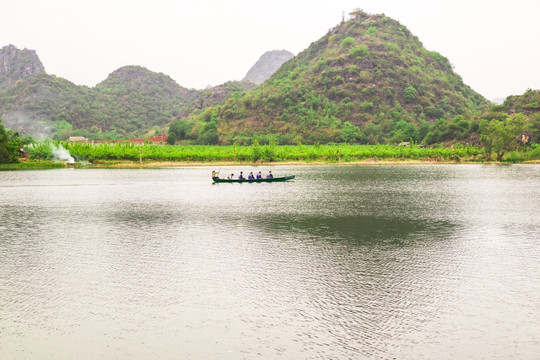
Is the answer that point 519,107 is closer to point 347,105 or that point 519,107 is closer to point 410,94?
point 410,94

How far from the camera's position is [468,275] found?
18016 mm

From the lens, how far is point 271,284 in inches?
671

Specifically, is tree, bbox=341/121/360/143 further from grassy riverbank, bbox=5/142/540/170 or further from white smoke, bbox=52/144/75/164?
white smoke, bbox=52/144/75/164

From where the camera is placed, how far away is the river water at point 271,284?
483 inches

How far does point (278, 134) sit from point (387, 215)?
128986mm

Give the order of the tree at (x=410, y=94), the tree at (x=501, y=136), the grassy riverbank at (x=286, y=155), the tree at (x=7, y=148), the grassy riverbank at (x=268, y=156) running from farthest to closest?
the tree at (x=410, y=94) < the grassy riverbank at (x=286, y=155) < the grassy riverbank at (x=268, y=156) < the tree at (x=501, y=136) < the tree at (x=7, y=148)

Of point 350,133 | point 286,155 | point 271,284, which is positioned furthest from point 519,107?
point 271,284

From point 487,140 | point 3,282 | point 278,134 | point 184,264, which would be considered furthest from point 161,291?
point 278,134

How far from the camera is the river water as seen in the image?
40.3 feet

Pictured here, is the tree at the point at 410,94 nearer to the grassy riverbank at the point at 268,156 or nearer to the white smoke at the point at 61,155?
the grassy riverbank at the point at 268,156

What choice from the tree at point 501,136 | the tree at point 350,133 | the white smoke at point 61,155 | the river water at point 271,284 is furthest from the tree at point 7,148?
the tree at point 501,136

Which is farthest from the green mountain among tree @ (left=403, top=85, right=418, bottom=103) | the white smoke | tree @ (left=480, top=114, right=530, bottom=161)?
the white smoke

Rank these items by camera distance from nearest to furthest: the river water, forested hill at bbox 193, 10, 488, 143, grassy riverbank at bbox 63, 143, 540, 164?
the river water → grassy riverbank at bbox 63, 143, 540, 164 → forested hill at bbox 193, 10, 488, 143

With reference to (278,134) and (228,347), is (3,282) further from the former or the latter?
(278,134)
